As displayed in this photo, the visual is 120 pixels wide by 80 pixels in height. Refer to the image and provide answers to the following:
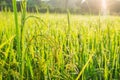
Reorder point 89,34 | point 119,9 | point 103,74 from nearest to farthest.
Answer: point 103,74 < point 89,34 < point 119,9

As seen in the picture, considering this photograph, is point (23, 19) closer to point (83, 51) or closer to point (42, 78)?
point (42, 78)

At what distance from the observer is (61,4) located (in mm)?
50594

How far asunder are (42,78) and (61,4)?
5018cm

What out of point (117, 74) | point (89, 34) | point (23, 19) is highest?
point (23, 19)

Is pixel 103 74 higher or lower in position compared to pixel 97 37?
lower

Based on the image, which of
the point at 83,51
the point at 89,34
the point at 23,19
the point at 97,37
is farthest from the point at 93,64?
the point at 23,19

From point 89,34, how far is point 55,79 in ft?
2.60

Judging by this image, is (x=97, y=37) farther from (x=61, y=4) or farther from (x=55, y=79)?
(x=61, y=4)

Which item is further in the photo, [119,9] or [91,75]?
[119,9]

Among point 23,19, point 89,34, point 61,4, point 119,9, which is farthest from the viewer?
point 61,4

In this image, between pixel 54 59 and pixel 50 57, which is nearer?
pixel 50 57

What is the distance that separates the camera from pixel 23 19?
2.00 ft

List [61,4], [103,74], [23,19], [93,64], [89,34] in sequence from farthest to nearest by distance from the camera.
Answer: [61,4], [89,34], [93,64], [103,74], [23,19]

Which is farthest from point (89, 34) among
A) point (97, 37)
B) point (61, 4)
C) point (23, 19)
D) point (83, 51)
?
point (61, 4)
